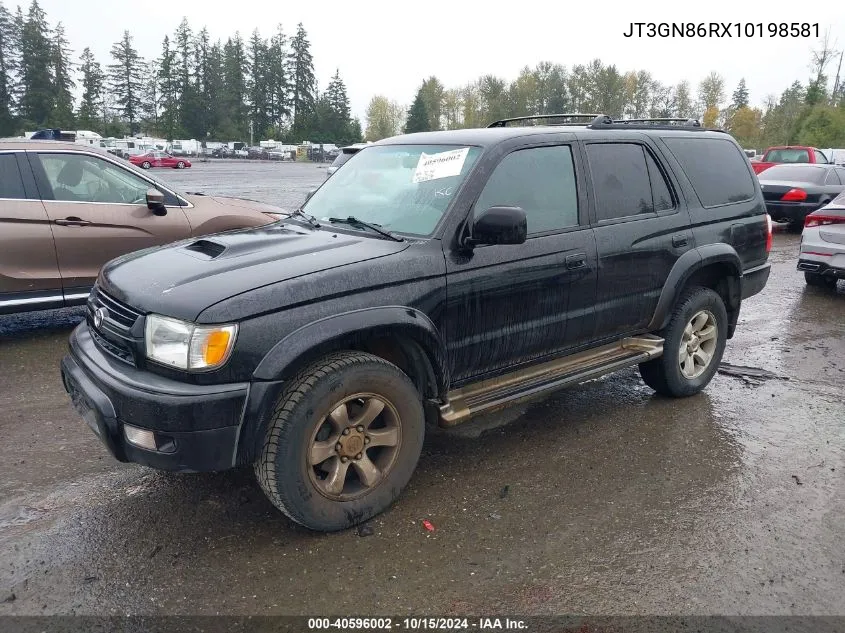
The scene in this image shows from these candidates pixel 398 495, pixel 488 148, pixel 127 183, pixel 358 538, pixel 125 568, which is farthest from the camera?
pixel 127 183

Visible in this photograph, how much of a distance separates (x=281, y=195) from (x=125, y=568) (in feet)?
66.6

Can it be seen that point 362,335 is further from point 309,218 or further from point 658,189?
point 658,189

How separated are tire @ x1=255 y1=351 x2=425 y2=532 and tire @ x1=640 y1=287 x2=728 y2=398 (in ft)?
7.19

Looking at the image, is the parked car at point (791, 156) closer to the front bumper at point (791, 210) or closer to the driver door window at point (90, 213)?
the front bumper at point (791, 210)

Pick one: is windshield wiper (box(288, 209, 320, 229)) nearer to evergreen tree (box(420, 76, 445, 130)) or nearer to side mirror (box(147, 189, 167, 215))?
side mirror (box(147, 189, 167, 215))

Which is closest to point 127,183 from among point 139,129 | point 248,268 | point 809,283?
point 248,268

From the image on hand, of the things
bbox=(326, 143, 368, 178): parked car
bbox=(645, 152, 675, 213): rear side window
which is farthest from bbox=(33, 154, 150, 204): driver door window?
bbox=(645, 152, 675, 213): rear side window

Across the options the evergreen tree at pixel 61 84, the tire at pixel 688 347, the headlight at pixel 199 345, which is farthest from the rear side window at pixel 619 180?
the evergreen tree at pixel 61 84

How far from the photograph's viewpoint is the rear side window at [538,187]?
3.76 m

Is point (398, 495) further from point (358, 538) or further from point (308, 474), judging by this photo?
point (308, 474)

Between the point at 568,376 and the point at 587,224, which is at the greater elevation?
the point at 587,224

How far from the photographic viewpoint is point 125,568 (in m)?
2.93

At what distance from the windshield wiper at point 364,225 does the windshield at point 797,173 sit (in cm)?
1357

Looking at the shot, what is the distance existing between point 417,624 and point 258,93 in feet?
339
